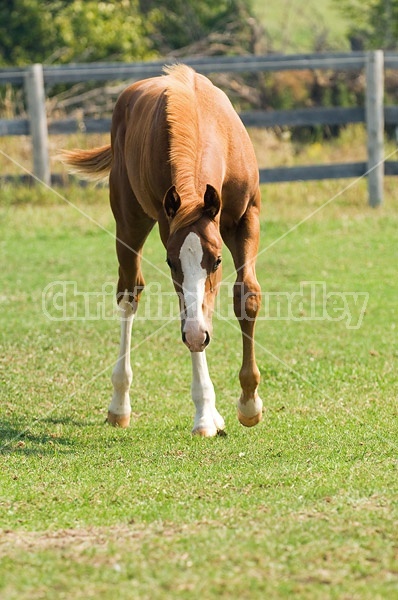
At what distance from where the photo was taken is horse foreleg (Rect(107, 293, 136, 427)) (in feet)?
19.3

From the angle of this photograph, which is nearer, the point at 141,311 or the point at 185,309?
the point at 185,309

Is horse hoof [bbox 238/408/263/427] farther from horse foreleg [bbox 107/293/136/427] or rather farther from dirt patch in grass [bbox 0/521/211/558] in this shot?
dirt patch in grass [bbox 0/521/211/558]

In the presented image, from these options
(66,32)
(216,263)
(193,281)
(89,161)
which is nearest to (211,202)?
(216,263)

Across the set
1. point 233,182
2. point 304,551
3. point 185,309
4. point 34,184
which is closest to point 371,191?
point 34,184

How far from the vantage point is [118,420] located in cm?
587

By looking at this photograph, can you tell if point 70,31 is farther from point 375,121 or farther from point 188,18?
point 375,121

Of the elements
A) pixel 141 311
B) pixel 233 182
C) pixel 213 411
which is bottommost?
pixel 141 311

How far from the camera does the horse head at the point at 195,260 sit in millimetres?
4594

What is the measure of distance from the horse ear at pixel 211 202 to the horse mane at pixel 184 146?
4cm

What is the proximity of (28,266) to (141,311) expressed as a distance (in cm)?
226

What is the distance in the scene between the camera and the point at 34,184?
43.4ft

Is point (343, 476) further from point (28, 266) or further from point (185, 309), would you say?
point (28, 266)

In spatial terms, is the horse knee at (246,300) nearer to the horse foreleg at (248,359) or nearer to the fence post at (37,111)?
the horse foreleg at (248,359)

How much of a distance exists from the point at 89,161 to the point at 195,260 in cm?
272
